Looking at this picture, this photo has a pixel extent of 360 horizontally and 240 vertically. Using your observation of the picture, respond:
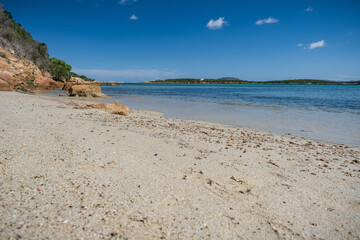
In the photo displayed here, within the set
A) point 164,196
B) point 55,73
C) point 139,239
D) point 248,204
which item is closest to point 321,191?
point 248,204

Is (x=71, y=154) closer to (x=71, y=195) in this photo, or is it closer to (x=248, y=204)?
(x=71, y=195)

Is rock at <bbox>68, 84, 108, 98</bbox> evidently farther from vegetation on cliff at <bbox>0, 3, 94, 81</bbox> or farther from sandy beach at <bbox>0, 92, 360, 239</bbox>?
sandy beach at <bbox>0, 92, 360, 239</bbox>

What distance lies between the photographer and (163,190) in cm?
291

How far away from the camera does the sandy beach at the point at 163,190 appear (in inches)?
82.9

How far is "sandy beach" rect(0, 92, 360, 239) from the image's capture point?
2.11m

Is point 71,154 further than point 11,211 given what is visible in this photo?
Yes

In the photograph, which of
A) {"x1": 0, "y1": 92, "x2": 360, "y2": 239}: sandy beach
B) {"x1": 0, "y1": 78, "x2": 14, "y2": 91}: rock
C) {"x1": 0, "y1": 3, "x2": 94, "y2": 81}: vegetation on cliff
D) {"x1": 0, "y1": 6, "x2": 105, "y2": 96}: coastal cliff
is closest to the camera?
{"x1": 0, "y1": 92, "x2": 360, "y2": 239}: sandy beach

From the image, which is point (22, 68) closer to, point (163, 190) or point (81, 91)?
point (81, 91)

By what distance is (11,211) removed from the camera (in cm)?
205

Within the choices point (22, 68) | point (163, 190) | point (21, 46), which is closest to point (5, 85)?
point (22, 68)

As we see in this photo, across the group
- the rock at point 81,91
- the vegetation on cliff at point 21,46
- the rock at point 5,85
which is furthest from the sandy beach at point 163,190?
the vegetation on cliff at point 21,46

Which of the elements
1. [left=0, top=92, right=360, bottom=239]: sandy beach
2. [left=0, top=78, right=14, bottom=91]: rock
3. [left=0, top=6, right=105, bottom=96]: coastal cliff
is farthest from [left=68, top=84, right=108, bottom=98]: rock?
[left=0, top=92, right=360, bottom=239]: sandy beach

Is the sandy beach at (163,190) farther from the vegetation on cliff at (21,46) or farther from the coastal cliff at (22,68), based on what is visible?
the vegetation on cliff at (21,46)

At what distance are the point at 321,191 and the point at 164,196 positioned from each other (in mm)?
2706
